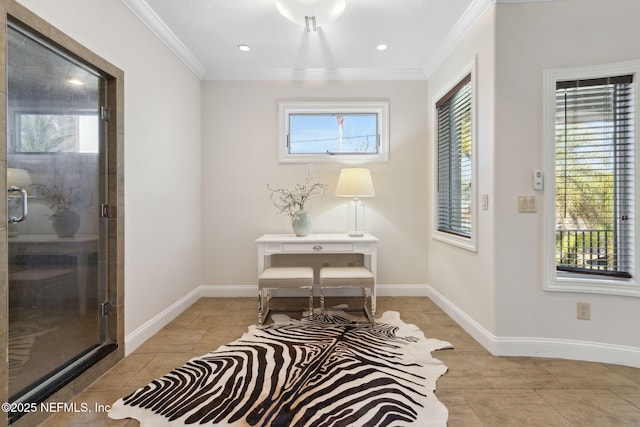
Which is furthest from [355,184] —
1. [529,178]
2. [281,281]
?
[529,178]

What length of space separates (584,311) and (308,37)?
3146 mm

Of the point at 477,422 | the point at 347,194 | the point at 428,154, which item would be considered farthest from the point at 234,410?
the point at 428,154

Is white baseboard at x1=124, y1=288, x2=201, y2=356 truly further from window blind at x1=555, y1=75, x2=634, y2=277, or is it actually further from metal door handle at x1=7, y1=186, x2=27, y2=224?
window blind at x1=555, y1=75, x2=634, y2=277

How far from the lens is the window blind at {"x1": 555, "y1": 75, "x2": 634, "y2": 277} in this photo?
7.14ft

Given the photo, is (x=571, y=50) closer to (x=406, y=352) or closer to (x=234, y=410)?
(x=406, y=352)

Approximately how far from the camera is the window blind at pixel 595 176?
2176mm

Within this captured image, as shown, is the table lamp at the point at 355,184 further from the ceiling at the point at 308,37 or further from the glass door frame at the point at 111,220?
the glass door frame at the point at 111,220

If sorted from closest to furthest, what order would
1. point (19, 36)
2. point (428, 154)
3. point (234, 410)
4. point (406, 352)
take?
1. point (19, 36)
2. point (234, 410)
3. point (406, 352)
4. point (428, 154)

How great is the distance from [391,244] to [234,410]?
2.54 m

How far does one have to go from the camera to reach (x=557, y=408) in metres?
1.71

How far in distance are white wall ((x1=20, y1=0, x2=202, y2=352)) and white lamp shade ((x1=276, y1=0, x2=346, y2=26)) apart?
3.88 ft

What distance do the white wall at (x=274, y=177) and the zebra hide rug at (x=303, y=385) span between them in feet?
4.30

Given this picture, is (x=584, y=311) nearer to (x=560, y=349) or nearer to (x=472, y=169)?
(x=560, y=349)

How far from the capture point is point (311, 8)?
2.27m
